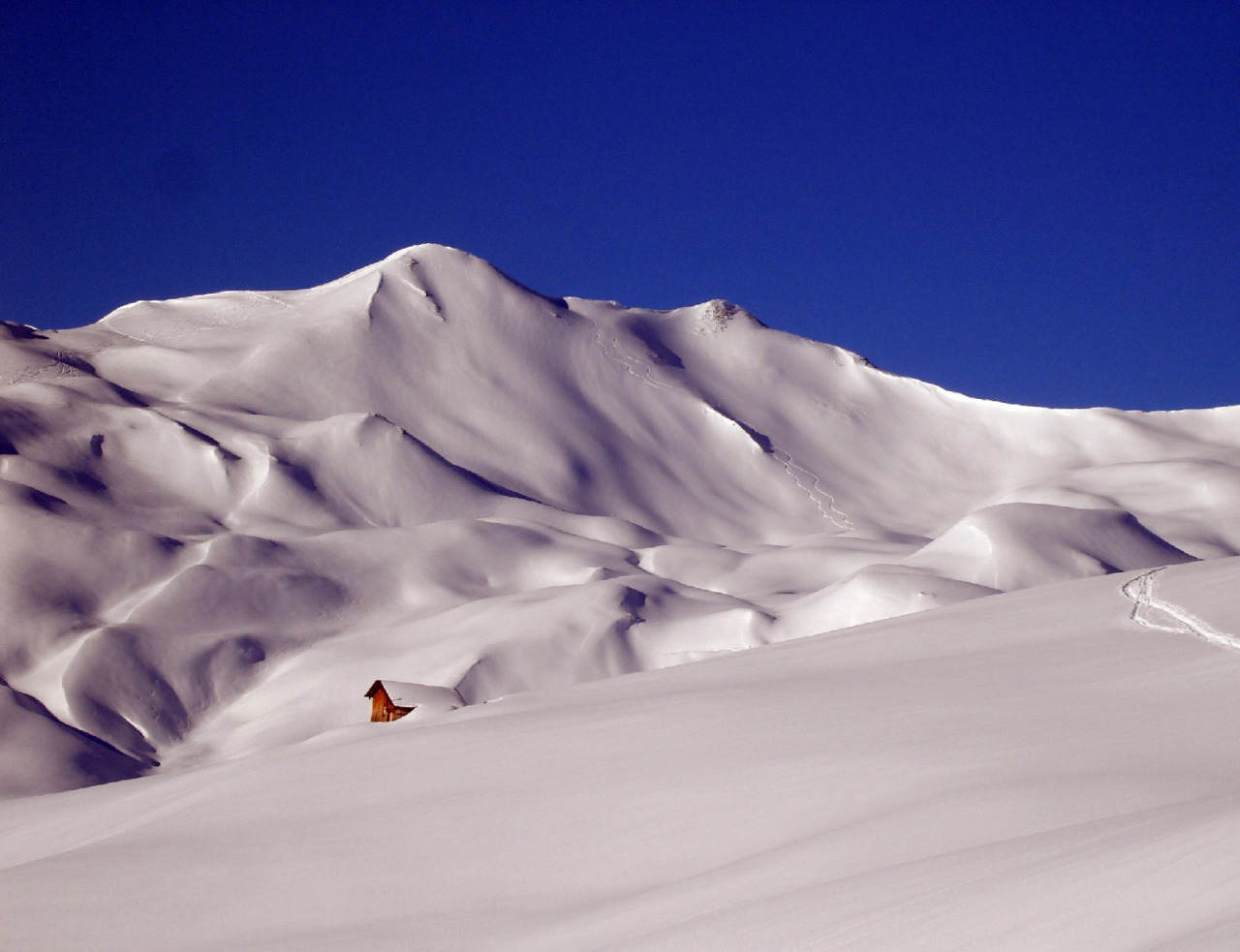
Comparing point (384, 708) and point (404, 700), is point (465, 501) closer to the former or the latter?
point (404, 700)

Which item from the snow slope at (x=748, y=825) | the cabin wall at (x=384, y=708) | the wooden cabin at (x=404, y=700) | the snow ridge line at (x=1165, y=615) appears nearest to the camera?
the snow slope at (x=748, y=825)

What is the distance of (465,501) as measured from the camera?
2270 inches

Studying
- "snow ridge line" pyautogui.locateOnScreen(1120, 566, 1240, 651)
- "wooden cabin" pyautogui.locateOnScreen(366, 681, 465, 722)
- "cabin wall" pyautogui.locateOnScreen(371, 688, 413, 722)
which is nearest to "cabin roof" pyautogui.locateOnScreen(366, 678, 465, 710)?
"wooden cabin" pyautogui.locateOnScreen(366, 681, 465, 722)

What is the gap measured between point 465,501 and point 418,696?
28489 millimetres

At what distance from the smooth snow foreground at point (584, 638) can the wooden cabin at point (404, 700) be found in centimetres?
189

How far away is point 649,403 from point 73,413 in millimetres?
30282

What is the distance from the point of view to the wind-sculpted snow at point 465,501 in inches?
1570

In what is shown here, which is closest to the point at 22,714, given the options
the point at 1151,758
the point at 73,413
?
the point at 73,413

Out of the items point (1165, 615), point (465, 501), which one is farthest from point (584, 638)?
point (1165, 615)

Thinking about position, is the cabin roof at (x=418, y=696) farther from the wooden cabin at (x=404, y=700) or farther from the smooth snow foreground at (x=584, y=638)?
the smooth snow foreground at (x=584, y=638)

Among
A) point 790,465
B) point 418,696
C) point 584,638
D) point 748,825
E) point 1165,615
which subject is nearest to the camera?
point 748,825

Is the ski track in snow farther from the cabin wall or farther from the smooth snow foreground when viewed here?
the cabin wall

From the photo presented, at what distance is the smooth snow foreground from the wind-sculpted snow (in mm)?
209

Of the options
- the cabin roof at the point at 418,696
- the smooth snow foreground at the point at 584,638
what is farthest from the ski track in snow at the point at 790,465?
the cabin roof at the point at 418,696
